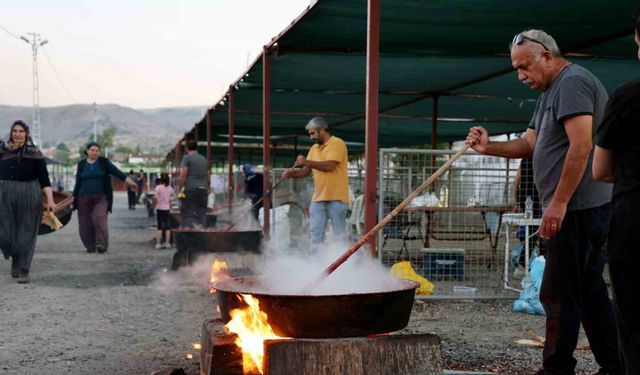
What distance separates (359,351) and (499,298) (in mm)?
3969

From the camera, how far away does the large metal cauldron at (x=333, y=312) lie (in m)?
3.22

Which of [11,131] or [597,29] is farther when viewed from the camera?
[11,131]

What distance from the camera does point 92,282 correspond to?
8.26 metres

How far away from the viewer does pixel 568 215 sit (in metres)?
3.70

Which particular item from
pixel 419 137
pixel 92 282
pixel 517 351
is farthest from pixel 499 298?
pixel 419 137

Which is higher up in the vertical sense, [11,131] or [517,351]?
[11,131]

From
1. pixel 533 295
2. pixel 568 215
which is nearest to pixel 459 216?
pixel 533 295

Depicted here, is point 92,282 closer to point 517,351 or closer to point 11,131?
point 11,131

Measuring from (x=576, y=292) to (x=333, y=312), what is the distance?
140 centimetres

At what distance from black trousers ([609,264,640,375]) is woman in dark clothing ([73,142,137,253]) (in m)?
9.72

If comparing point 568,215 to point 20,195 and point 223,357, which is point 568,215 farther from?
point 20,195

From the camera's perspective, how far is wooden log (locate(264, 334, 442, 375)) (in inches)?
132

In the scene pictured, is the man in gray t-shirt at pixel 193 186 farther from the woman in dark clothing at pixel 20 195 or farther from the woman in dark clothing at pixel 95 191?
the woman in dark clothing at pixel 20 195

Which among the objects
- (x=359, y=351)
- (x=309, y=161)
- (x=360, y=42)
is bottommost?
(x=359, y=351)
